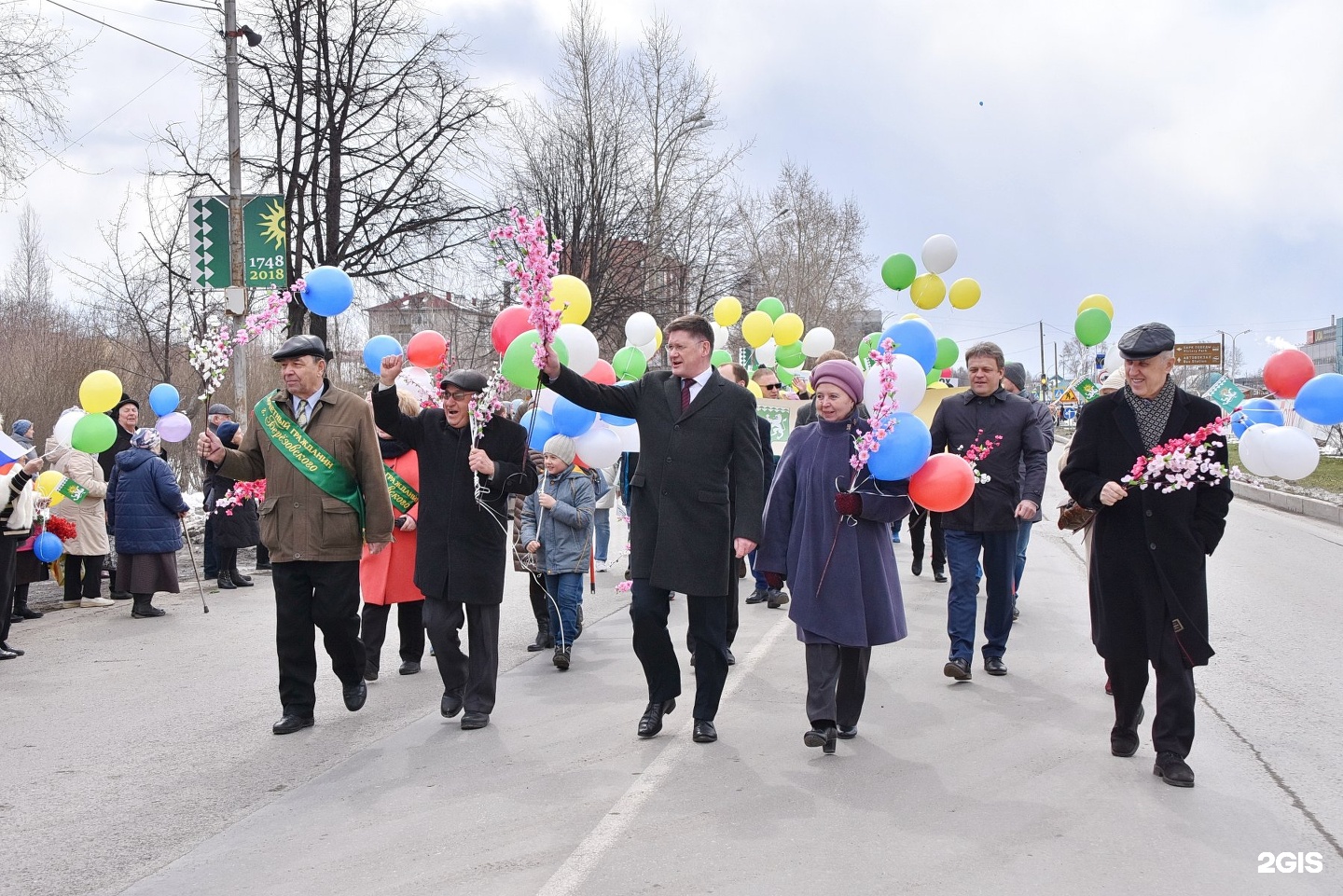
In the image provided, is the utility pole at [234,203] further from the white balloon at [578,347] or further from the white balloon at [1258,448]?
the white balloon at [1258,448]

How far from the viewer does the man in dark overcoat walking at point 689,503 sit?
5.75m

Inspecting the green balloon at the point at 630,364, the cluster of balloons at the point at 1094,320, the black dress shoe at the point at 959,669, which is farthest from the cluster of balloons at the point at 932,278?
the black dress shoe at the point at 959,669

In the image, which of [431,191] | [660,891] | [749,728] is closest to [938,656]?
[749,728]

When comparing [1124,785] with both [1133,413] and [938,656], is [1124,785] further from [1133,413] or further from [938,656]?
[938,656]

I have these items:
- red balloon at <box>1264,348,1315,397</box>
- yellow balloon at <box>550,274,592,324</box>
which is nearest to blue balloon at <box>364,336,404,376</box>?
yellow balloon at <box>550,274,592,324</box>

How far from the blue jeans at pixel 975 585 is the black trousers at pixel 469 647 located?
294 centimetres

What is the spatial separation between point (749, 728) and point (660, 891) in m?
2.26

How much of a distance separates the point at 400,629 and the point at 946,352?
278 inches

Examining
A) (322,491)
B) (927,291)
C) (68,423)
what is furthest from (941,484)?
(68,423)

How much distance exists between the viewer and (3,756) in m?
5.82

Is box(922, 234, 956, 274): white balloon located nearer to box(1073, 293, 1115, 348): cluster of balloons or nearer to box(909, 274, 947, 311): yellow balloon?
box(909, 274, 947, 311): yellow balloon

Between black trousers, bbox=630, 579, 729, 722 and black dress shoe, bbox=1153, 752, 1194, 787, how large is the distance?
6.98 feet

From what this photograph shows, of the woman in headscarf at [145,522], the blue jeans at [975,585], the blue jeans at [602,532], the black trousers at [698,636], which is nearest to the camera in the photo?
the black trousers at [698,636]

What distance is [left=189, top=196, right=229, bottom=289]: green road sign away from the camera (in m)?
14.3
